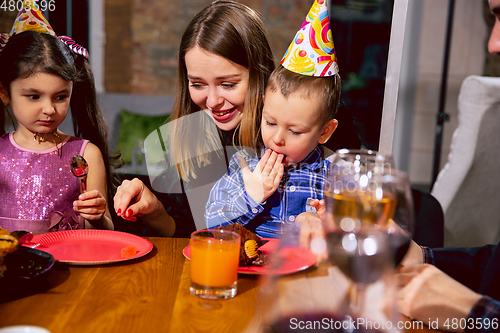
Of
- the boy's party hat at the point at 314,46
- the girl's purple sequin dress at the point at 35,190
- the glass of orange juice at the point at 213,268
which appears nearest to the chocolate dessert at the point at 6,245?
the glass of orange juice at the point at 213,268

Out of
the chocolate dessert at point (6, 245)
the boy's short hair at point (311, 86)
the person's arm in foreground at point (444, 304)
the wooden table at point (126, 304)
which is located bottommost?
the wooden table at point (126, 304)

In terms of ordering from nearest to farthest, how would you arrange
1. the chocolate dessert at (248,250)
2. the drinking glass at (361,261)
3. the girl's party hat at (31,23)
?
the drinking glass at (361,261), the chocolate dessert at (248,250), the girl's party hat at (31,23)

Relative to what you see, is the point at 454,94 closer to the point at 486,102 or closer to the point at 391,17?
the point at 486,102

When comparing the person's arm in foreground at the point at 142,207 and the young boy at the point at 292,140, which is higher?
the young boy at the point at 292,140

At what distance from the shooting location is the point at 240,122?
127 cm

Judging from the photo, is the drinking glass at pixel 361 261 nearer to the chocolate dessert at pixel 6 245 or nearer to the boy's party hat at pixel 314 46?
the chocolate dessert at pixel 6 245

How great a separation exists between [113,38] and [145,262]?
0.81 m

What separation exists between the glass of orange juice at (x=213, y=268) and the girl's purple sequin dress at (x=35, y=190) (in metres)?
0.66

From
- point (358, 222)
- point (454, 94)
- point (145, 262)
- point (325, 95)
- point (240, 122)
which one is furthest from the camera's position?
point (454, 94)

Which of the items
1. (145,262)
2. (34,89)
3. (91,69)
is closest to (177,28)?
(91,69)

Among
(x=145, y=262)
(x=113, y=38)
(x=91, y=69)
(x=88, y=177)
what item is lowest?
(x=145, y=262)

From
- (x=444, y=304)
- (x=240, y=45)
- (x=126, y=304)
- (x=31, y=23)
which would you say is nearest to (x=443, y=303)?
(x=444, y=304)

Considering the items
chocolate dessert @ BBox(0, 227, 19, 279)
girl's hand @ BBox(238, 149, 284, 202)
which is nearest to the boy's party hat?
girl's hand @ BBox(238, 149, 284, 202)

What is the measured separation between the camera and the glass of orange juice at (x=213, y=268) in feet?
2.51
